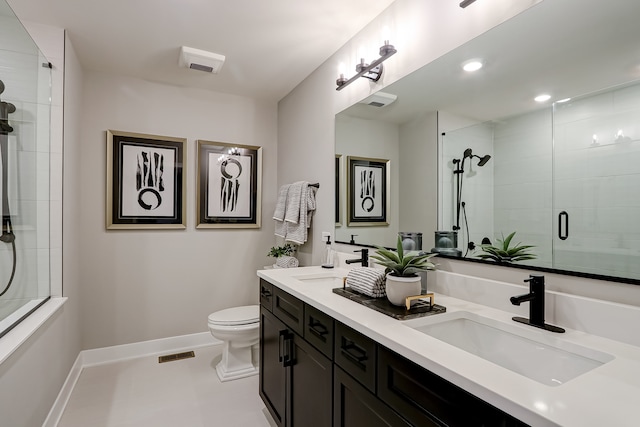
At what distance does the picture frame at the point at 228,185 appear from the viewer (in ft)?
10.5

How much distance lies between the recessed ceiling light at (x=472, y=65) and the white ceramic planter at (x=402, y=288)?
951mm

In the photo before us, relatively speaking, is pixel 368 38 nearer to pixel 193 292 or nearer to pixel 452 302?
pixel 452 302

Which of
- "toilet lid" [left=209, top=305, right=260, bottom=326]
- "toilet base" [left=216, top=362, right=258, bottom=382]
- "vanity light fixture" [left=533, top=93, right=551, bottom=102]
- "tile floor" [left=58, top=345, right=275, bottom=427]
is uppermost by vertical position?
"vanity light fixture" [left=533, top=93, right=551, bottom=102]

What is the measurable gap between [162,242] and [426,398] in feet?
9.14

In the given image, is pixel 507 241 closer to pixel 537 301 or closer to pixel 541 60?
pixel 537 301

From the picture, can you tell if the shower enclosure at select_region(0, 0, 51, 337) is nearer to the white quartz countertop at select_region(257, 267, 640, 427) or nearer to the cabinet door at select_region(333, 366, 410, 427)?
the cabinet door at select_region(333, 366, 410, 427)

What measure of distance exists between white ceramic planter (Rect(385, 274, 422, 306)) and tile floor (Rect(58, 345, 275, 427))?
1.31 metres

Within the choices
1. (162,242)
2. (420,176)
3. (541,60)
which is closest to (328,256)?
(420,176)

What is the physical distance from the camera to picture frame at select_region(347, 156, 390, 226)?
2000 millimetres

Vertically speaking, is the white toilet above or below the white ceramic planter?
below

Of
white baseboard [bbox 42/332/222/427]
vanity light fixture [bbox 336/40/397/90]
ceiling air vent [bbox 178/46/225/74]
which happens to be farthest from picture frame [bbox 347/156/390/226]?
white baseboard [bbox 42/332/222/427]

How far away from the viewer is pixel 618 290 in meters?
1.02

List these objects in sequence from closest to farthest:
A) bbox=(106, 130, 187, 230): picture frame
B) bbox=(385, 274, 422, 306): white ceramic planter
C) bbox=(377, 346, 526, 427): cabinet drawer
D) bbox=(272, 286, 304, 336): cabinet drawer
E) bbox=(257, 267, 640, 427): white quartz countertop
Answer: bbox=(257, 267, 640, 427): white quartz countertop
bbox=(377, 346, 526, 427): cabinet drawer
bbox=(385, 274, 422, 306): white ceramic planter
bbox=(272, 286, 304, 336): cabinet drawer
bbox=(106, 130, 187, 230): picture frame

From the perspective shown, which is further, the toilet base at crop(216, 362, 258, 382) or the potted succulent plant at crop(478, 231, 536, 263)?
the toilet base at crop(216, 362, 258, 382)
